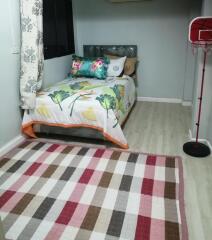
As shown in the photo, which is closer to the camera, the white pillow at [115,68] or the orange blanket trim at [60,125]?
the orange blanket trim at [60,125]

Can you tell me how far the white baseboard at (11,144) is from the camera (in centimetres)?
271

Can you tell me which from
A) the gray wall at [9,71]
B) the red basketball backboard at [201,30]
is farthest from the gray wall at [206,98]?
the gray wall at [9,71]

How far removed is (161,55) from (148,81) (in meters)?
0.54

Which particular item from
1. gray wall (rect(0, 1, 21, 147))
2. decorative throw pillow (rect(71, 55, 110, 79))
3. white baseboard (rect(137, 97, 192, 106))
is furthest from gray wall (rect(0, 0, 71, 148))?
white baseboard (rect(137, 97, 192, 106))

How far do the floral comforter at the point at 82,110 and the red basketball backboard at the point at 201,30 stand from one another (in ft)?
3.67

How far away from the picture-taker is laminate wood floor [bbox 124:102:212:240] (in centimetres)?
173

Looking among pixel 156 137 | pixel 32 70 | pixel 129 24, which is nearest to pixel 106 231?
pixel 156 137

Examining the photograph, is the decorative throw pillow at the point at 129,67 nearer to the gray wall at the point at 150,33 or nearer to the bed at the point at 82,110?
the gray wall at the point at 150,33

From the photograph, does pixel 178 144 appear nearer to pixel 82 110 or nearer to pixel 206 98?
pixel 206 98

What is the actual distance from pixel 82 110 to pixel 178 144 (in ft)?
4.15

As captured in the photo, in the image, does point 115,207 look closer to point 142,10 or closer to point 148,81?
point 148,81

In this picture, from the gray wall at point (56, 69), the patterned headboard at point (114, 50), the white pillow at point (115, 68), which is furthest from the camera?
the patterned headboard at point (114, 50)

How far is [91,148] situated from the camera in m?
2.81

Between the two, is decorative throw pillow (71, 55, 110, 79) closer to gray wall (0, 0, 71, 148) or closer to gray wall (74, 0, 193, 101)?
gray wall (74, 0, 193, 101)
